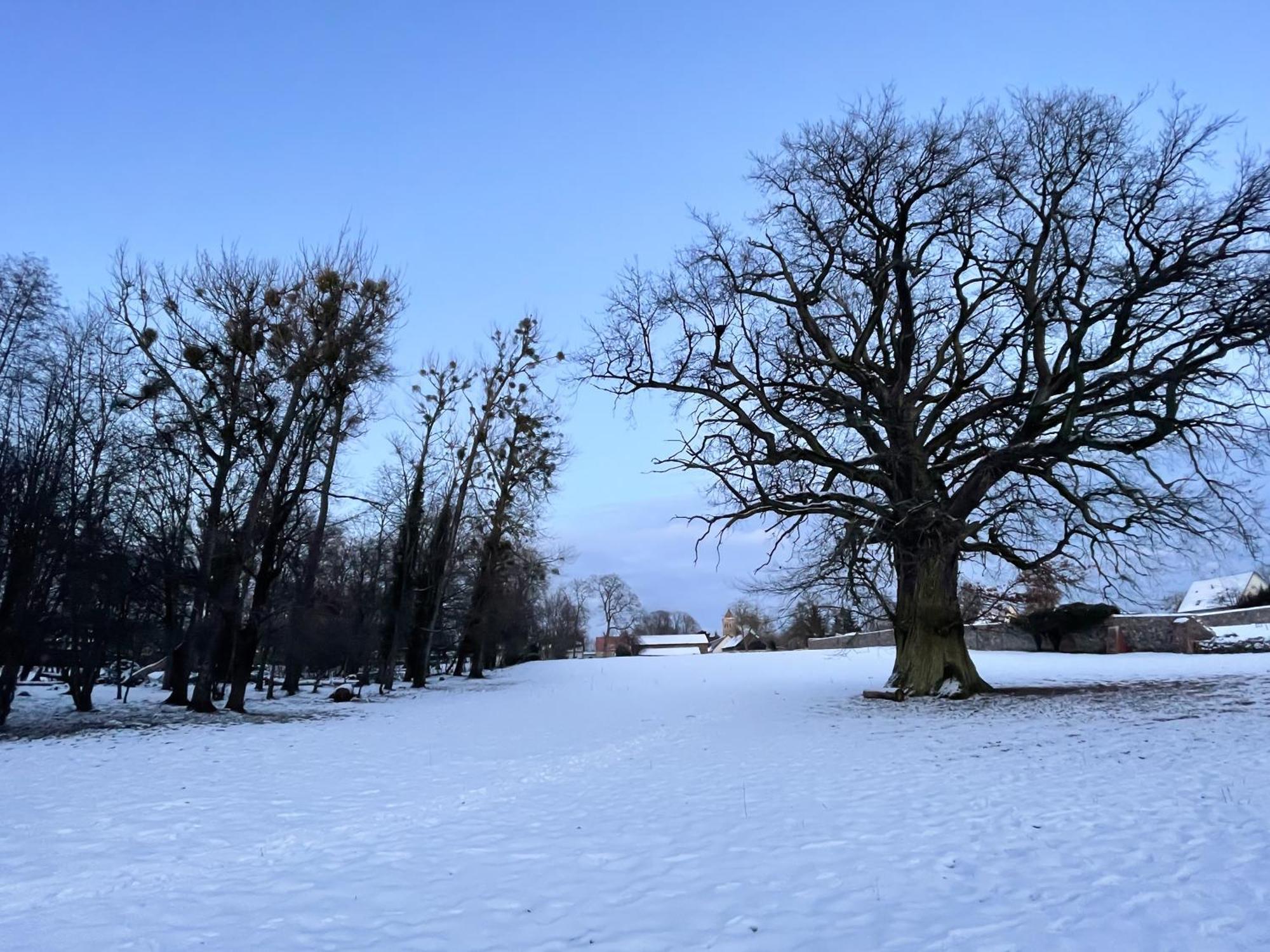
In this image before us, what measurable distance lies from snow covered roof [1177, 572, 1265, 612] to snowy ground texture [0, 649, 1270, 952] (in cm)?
5469

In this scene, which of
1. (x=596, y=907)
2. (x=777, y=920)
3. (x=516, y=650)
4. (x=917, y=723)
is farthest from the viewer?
(x=516, y=650)

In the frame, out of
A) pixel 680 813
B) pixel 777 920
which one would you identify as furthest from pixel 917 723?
pixel 777 920

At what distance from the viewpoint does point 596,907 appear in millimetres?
4270

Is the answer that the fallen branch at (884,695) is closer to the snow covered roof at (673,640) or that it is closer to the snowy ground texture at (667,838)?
the snowy ground texture at (667,838)

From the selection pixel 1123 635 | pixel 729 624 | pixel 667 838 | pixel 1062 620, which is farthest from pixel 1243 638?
pixel 729 624

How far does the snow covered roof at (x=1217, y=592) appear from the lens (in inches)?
2119

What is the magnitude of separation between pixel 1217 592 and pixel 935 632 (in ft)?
193

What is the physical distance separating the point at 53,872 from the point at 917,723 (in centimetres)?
1060

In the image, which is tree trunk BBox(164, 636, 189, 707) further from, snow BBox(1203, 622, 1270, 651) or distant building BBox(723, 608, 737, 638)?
distant building BBox(723, 608, 737, 638)

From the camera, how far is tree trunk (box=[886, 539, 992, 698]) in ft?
49.2

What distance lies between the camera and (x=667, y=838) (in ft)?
18.6

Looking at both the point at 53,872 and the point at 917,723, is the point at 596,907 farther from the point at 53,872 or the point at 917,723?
the point at 917,723

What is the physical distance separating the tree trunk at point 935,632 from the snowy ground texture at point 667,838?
131 inches

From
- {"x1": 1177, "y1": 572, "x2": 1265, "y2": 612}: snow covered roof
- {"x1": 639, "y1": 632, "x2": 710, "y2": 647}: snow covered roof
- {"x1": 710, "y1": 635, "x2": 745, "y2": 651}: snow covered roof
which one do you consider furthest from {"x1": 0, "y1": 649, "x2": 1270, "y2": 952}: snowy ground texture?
{"x1": 639, "y1": 632, "x2": 710, "y2": 647}: snow covered roof
